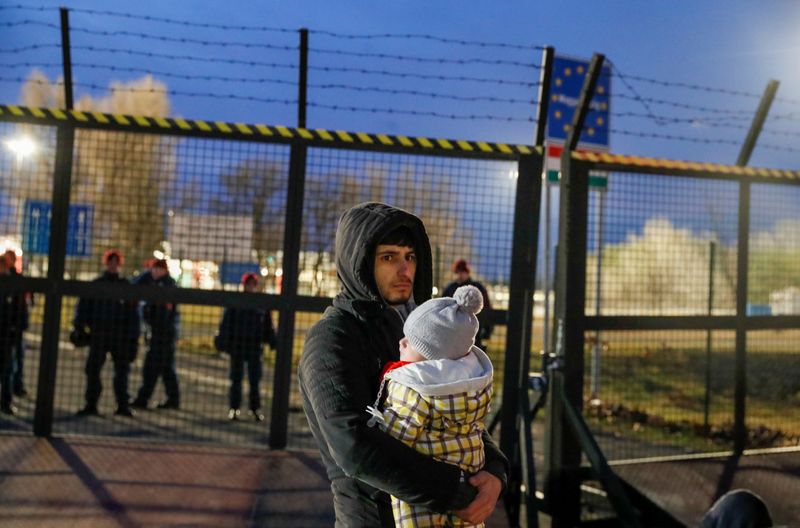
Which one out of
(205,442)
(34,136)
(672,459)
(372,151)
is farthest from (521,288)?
(34,136)

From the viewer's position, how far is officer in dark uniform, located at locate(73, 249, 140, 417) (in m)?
5.15

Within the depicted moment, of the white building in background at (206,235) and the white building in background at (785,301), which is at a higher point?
the white building in background at (206,235)

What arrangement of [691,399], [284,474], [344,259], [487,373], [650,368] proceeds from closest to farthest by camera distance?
[487,373], [344,259], [284,474], [650,368], [691,399]

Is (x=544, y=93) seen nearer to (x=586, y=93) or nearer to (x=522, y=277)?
(x=586, y=93)

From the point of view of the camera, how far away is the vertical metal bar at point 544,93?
15.7 feet

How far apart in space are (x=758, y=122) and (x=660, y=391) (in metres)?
2.80

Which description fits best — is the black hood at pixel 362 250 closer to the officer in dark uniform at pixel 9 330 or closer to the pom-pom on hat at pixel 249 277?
the pom-pom on hat at pixel 249 277

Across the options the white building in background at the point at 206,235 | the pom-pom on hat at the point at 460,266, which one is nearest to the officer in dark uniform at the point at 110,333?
the white building in background at the point at 206,235

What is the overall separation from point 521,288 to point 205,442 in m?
2.73

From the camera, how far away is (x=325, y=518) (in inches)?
158

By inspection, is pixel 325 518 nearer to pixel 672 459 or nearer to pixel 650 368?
pixel 672 459

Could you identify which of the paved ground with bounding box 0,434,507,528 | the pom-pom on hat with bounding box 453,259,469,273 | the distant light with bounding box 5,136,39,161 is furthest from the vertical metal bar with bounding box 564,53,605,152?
the distant light with bounding box 5,136,39,161

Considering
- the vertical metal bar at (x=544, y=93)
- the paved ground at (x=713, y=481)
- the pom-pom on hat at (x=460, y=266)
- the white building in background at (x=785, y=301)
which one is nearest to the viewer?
the paved ground at (x=713, y=481)

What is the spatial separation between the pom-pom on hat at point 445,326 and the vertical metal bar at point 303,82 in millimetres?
3549
